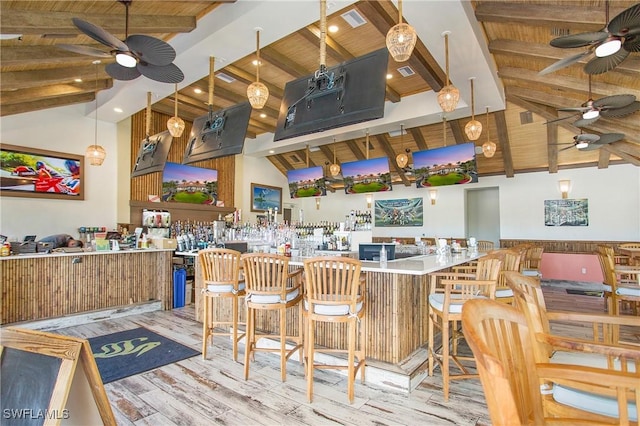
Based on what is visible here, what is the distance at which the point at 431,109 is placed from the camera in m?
6.53

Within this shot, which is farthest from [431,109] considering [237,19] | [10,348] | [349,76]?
[10,348]

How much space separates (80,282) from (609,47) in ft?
24.5

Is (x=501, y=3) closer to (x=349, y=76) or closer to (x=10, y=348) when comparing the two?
(x=349, y=76)

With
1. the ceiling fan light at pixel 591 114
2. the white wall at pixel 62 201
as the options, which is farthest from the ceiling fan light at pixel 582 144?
the white wall at pixel 62 201

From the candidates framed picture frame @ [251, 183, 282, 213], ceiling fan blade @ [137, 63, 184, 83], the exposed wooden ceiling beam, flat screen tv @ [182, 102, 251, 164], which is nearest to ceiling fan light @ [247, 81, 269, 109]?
flat screen tv @ [182, 102, 251, 164]

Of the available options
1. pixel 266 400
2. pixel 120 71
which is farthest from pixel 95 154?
pixel 266 400

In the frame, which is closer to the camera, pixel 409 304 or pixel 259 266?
pixel 259 266

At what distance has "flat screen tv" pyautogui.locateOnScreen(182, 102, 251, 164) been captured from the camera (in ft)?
15.1

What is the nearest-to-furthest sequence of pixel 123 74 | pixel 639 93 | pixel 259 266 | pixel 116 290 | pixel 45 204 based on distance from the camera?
1. pixel 259 266
2. pixel 123 74
3. pixel 639 93
4. pixel 116 290
5. pixel 45 204

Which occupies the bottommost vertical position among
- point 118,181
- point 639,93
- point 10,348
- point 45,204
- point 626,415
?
point 626,415

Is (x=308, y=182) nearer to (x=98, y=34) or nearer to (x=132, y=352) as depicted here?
(x=132, y=352)

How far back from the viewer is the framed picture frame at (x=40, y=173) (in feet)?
19.8

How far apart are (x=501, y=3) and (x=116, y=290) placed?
714 cm

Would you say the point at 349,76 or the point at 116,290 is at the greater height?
the point at 349,76
